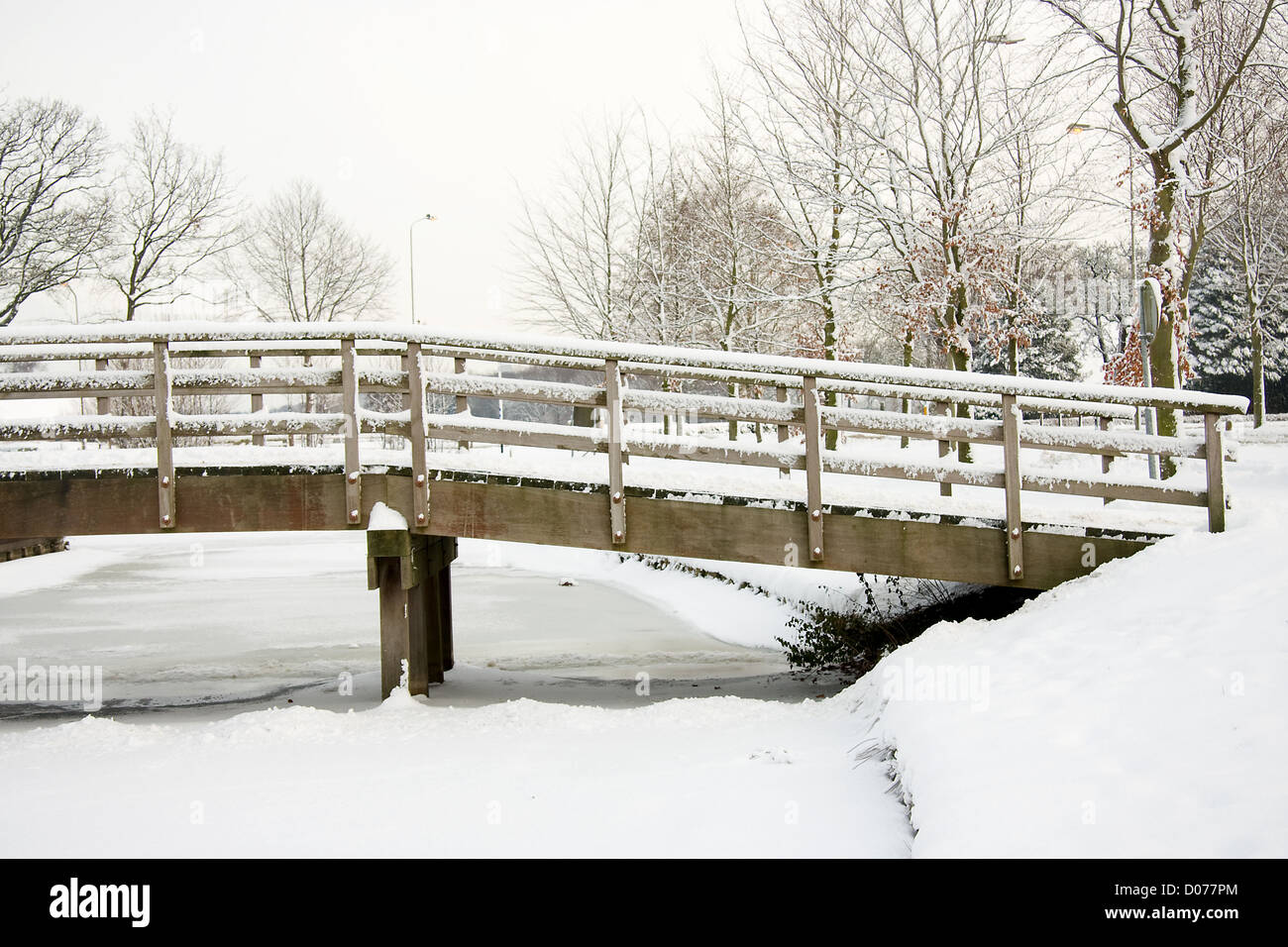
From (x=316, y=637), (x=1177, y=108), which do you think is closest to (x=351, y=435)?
(x=316, y=637)

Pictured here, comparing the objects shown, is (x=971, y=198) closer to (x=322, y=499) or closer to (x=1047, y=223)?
(x=1047, y=223)

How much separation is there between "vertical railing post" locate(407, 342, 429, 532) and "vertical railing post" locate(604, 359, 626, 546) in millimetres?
1347

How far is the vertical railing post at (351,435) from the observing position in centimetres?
731

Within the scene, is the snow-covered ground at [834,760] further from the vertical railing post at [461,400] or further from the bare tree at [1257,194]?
the bare tree at [1257,194]

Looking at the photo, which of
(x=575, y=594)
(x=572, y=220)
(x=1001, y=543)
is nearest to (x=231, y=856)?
(x=1001, y=543)

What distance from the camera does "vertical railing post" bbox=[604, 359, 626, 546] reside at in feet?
23.6

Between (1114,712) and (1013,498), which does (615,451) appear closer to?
(1013,498)

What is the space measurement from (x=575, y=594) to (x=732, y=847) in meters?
13.0

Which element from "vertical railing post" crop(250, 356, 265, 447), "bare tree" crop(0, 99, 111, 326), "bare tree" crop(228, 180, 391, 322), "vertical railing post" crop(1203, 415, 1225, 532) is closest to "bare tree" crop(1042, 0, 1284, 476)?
"vertical railing post" crop(1203, 415, 1225, 532)

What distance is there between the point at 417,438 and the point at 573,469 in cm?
120

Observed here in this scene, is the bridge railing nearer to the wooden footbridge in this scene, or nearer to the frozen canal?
the wooden footbridge

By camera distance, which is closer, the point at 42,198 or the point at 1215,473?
the point at 1215,473

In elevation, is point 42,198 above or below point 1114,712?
above

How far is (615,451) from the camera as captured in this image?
24.1 ft
